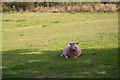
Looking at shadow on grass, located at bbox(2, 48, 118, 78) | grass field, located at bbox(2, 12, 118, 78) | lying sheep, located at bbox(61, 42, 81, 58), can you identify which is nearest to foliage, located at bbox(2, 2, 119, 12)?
grass field, located at bbox(2, 12, 118, 78)

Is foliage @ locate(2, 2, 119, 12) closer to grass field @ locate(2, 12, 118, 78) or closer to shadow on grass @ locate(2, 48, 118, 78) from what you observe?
grass field @ locate(2, 12, 118, 78)

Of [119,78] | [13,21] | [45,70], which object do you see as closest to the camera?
[119,78]

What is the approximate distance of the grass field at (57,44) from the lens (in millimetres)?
8234

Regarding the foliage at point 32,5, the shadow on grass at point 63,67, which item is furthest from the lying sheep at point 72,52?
the foliage at point 32,5

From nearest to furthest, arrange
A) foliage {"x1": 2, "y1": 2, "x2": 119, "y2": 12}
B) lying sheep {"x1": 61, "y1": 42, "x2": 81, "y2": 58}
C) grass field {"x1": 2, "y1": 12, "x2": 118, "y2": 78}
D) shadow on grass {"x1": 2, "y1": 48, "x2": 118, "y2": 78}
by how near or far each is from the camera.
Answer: shadow on grass {"x1": 2, "y1": 48, "x2": 118, "y2": 78} → grass field {"x1": 2, "y1": 12, "x2": 118, "y2": 78} → lying sheep {"x1": 61, "y1": 42, "x2": 81, "y2": 58} → foliage {"x1": 2, "y1": 2, "x2": 119, "y2": 12}

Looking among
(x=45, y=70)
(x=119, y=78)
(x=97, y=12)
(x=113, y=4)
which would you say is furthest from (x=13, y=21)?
(x=119, y=78)

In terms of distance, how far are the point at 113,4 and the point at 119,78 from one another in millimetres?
21424

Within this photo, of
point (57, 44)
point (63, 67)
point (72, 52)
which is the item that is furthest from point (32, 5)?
point (63, 67)

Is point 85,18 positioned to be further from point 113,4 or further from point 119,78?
point 119,78

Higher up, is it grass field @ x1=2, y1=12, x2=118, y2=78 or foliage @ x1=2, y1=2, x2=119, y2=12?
foliage @ x1=2, y1=2, x2=119, y2=12

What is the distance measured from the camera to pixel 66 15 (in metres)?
26.4

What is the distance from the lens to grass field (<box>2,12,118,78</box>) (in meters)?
8.23

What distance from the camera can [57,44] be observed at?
49.2 ft

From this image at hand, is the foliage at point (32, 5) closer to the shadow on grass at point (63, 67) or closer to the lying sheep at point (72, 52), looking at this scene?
the lying sheep at point (72, 52)
